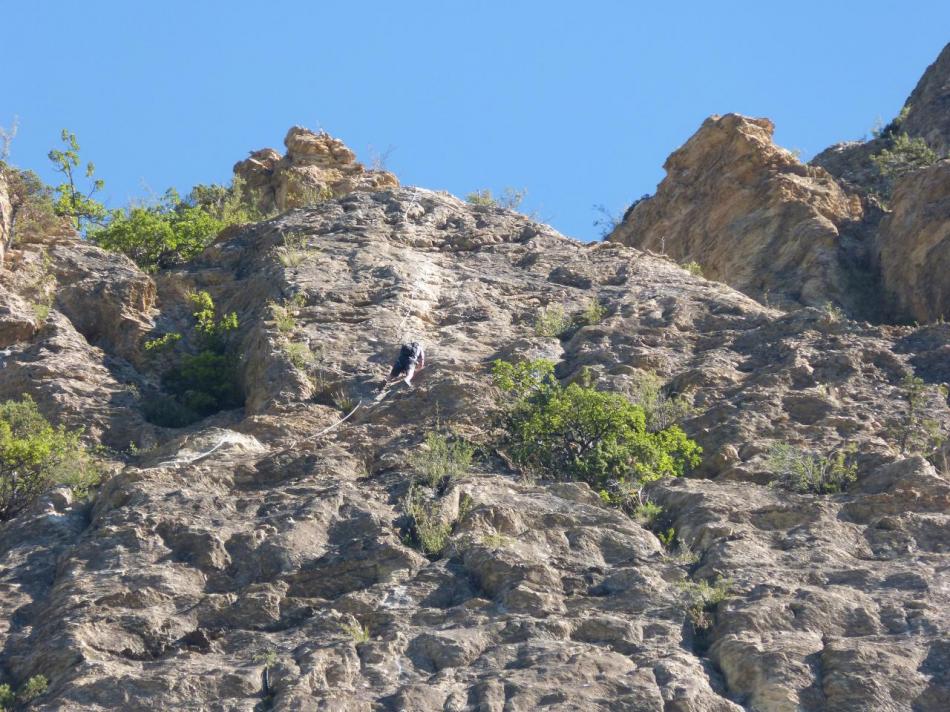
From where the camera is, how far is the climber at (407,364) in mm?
15234

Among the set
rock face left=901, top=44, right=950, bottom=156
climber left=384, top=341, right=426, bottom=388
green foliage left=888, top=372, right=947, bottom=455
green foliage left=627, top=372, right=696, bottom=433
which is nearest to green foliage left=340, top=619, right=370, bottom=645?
green foliage left=627, top=372, right=696, bottom=433

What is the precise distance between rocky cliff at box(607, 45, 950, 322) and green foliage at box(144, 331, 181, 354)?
307 inches

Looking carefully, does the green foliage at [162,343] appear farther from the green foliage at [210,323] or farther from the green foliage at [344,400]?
the green foliage at [344,400]

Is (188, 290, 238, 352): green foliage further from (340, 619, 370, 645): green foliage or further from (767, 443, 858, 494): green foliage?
(340, 619, 370, 645): green foliage

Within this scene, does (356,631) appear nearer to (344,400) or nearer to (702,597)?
(702,597)

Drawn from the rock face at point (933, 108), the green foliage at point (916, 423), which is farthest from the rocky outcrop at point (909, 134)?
the green foliage at point (916, 423)

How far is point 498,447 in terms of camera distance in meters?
13.8

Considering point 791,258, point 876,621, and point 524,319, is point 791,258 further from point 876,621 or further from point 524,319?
point 876,621

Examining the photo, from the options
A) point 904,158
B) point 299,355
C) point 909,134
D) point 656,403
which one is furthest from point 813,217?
point 299,355

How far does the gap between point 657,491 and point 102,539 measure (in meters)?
4.29

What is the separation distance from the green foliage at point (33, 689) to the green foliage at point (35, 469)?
3404 millimetres

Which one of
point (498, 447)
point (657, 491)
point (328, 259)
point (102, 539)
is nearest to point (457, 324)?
point (328, 259)

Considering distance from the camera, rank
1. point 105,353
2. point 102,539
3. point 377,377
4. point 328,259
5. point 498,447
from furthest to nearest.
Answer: point 328,259
point 105,353
point 377,377
point 498,447
point 102,539

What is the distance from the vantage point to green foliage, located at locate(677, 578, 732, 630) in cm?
1070
